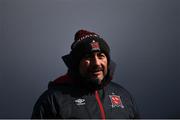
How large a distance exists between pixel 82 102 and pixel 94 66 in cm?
15

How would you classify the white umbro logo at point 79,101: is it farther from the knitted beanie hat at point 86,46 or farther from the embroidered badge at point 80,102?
the knitted beanie hat at point 86,46

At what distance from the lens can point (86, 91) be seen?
112cm

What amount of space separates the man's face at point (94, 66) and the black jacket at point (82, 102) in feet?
0.18

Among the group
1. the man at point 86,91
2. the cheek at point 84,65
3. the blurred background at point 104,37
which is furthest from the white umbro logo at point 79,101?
the blurred background at point 104,37

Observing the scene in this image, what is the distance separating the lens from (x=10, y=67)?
174 centimetres

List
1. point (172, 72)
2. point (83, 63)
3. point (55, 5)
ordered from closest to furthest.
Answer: point (83, 63) → point (55, 5) → point (172, 72)

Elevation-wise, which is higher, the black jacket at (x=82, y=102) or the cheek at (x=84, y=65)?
the cheek at (x=84, y=65)

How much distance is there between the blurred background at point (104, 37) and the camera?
5.65 ft

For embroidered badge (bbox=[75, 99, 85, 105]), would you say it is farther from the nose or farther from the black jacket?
the nose

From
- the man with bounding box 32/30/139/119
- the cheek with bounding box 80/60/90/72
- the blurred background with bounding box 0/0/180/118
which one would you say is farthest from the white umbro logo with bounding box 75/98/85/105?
the blurred background with bounding box 0/0/180/118

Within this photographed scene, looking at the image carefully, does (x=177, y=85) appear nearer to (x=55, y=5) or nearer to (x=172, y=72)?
(x=172, y=72)

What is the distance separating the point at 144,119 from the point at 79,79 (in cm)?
84

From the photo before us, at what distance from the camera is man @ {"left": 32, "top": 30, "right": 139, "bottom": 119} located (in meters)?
1.03

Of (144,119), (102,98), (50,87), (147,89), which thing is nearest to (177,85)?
(147,89)
